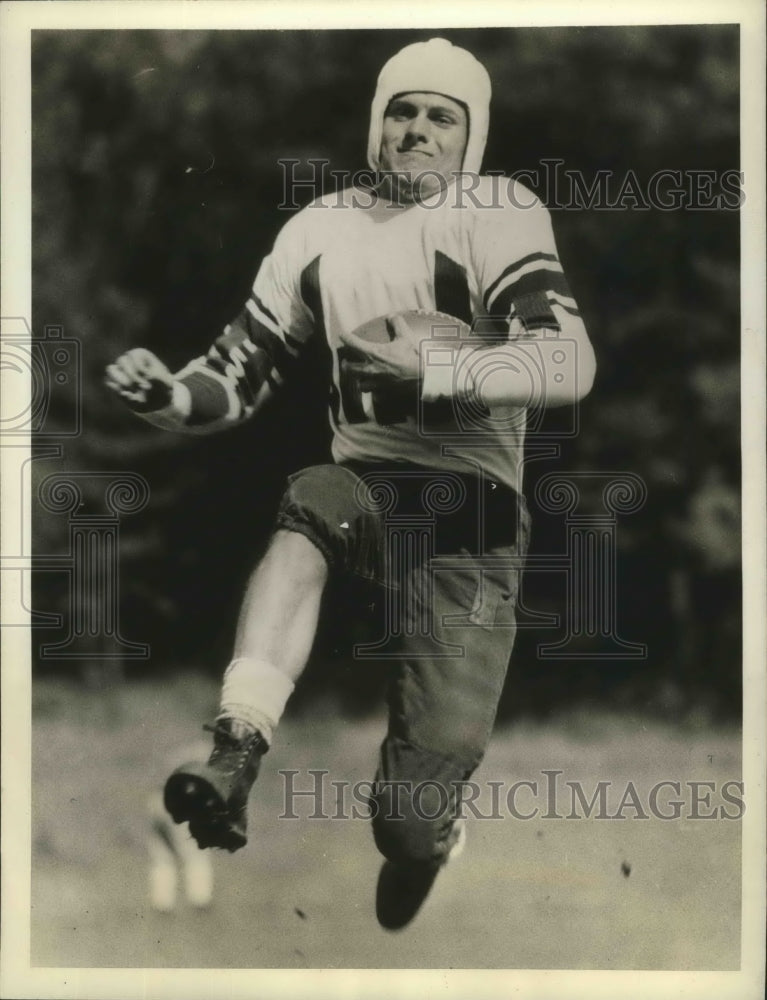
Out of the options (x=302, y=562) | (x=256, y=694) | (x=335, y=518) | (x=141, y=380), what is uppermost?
(x=141, y=380)

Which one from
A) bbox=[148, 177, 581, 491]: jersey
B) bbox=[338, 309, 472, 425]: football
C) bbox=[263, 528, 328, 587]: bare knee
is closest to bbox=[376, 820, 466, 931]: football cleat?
bbox=[263, 528, 328, 587]: bare knee

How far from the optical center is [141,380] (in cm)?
266

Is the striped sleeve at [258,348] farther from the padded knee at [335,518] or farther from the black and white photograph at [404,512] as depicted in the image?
the padded knee at [335,518]

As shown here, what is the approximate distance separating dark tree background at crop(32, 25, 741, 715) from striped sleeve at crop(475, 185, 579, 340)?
47mm

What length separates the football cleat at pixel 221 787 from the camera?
262 centimetres

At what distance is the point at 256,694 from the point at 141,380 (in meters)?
0.89

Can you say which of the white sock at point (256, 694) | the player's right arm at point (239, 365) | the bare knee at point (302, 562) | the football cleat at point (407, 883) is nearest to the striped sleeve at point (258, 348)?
the player's right arm at point (239, 365)

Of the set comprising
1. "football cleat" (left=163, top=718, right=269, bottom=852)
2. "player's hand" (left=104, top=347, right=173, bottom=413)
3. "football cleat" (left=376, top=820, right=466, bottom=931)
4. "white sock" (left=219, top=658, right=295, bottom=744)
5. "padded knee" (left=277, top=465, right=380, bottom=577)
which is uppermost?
"player's hand" (left=104, top=347, right=173, bottom=413)

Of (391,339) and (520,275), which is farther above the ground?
(520,275)

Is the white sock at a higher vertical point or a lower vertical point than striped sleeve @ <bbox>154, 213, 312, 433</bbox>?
lower

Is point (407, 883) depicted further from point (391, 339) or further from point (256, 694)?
point (391, 339)

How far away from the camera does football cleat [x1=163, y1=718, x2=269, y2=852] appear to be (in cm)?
262

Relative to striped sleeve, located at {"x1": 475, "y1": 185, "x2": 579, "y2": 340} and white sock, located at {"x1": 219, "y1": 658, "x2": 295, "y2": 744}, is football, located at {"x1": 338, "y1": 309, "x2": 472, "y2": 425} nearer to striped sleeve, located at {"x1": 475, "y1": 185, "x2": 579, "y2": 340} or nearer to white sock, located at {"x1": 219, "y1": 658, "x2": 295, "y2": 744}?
striped sleeve, located at {"x1": 475, "y1": 185, "x2": 579, "y2": 340}

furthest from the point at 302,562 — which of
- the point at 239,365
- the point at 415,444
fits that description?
the point at 239,365
